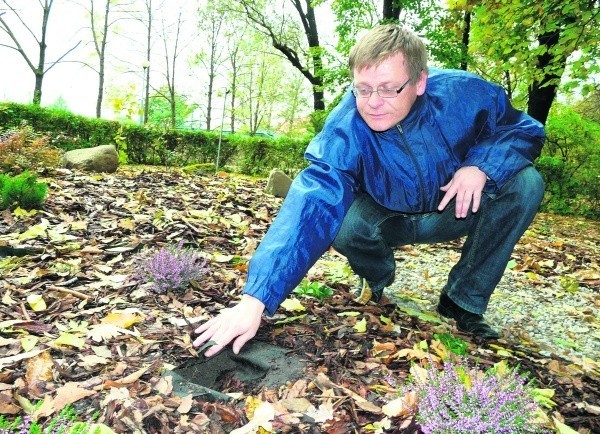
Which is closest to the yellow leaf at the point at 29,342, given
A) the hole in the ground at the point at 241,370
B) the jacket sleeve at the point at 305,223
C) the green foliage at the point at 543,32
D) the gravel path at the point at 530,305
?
the hole in the ground at the point at 241,370

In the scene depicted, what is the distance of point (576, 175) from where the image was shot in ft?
30.6

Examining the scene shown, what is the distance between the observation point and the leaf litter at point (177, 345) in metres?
1.41

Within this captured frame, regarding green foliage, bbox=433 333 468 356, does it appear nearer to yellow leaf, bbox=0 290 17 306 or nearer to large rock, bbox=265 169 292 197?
yellow leaf, bbox=0 290 17 306

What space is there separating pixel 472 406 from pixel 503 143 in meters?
1.41

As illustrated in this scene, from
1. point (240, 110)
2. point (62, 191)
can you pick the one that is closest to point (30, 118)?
point (62, 191)

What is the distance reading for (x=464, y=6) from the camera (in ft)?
24.3

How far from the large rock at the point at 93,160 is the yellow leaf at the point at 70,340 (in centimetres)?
661

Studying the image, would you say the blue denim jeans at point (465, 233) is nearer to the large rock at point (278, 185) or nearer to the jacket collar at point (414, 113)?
the jacket collar at point (414, 113)

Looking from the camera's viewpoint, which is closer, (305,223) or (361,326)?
(305,223)

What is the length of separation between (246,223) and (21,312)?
226 centimetres

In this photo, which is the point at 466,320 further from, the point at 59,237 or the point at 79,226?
the point at 79,226

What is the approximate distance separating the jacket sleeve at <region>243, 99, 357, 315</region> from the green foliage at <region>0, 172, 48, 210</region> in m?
2.87

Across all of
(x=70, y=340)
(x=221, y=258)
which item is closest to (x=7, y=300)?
(x=70, y=340)

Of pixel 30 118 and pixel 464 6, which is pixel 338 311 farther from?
pixel 30 118
